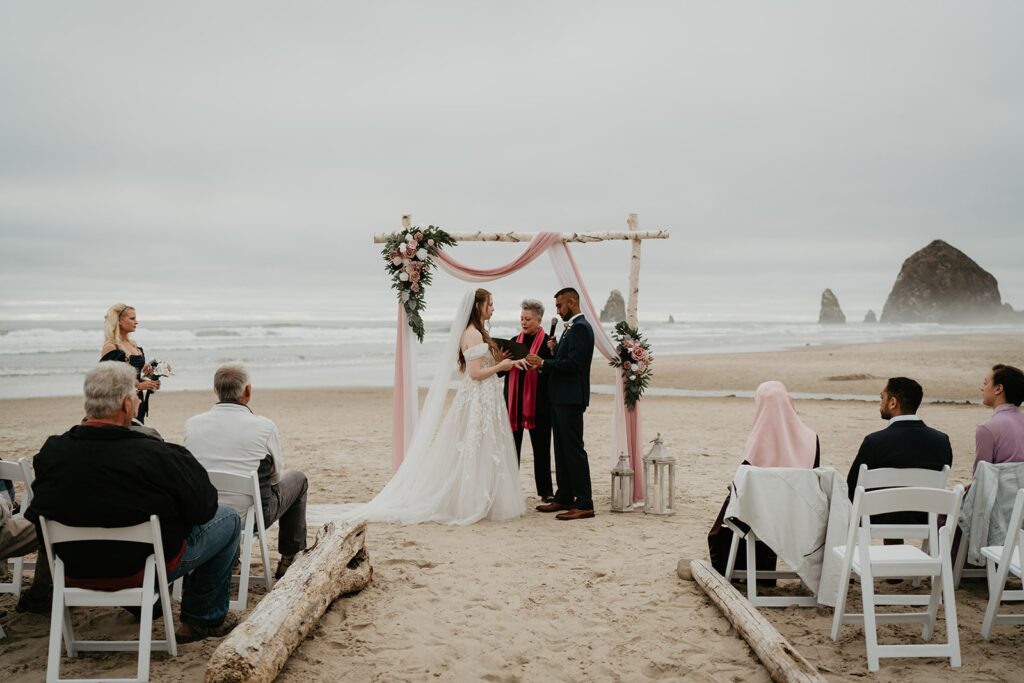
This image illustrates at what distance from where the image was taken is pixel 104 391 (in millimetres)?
3598

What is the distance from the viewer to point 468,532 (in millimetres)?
6418

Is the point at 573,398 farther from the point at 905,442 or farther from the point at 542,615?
the point at 905,442

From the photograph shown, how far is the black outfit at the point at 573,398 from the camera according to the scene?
6.84 metres

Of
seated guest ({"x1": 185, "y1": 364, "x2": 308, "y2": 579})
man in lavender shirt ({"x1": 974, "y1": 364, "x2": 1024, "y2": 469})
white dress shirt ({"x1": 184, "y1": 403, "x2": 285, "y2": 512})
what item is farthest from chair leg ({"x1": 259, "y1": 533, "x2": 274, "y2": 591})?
man in lavender shirt ({"x1": 974, "y1": 364, "x2": 1024, "y2": 469})

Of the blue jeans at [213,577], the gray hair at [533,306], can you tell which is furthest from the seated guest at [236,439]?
the gray hair at [533,306]

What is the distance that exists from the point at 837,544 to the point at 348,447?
7.67 metres

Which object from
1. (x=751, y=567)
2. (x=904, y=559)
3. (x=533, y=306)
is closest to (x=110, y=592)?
(x=751, y=567)

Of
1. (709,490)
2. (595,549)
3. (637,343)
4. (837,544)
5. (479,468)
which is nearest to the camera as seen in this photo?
(837,544)

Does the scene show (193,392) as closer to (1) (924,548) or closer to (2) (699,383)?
(2) (699,383)

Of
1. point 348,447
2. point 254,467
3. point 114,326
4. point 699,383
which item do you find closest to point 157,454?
point 254,467

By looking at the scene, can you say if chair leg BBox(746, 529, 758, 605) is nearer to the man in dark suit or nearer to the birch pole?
the man in dark suit

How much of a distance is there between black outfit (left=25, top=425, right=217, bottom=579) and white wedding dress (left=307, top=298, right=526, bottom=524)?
10.3 ft

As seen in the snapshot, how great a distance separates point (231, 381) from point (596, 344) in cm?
402

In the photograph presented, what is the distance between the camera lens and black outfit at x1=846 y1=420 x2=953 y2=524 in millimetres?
4641
